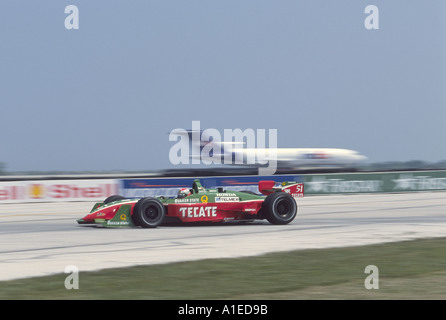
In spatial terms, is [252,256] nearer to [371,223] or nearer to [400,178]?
[371,223]

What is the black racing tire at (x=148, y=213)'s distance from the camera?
591 inches

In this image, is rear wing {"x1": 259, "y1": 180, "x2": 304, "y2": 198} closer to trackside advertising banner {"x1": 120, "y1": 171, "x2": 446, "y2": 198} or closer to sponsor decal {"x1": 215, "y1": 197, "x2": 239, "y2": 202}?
sponsor decal {"x1": 215, "y1": 197, "x2": 239, "y2": 202}

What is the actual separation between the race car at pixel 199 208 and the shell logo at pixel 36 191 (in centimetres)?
1142

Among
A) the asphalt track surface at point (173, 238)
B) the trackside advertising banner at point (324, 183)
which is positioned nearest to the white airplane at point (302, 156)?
the trackside advertising banner at point (324, 183)

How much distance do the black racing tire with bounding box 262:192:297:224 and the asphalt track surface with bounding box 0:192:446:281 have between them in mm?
243

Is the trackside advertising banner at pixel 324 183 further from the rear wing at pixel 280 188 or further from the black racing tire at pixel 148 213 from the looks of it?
the black racing tire at pixel 148 213

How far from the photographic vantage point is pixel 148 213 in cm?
1512

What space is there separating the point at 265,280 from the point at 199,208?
7088mm

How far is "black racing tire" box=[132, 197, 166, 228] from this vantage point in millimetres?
15000

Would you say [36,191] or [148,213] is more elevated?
[148,213]

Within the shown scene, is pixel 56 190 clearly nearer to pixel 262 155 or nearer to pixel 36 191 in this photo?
pixel 36 191

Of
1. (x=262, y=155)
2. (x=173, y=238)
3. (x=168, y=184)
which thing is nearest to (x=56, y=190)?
(x=168, y=184)

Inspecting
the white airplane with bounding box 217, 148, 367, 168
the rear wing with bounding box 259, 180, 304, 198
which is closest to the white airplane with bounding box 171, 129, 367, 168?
the white airplane with bounding box 217, 148, 367, 168
